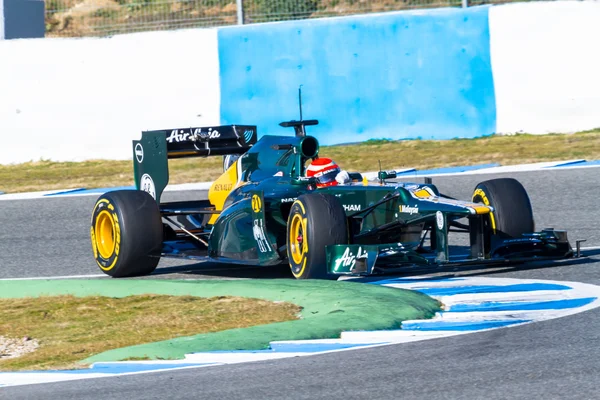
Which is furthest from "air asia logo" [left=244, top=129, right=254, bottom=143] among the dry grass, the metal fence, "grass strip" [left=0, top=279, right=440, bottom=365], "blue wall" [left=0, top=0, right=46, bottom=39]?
"blue wall" [left=0, top=0, right=46, bottom=39]

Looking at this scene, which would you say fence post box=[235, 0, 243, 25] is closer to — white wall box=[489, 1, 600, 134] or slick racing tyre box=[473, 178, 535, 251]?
white wall box=[489, 1, 600, 134]

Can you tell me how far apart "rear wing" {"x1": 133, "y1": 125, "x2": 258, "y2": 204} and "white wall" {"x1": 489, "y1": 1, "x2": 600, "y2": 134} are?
611 cm

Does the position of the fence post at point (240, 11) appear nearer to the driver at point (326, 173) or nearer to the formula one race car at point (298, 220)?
the formula one race car at point (298, 220)

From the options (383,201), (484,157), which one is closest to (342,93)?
(484,157)

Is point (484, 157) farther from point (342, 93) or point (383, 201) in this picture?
point (383, 201)

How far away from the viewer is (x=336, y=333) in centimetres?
669

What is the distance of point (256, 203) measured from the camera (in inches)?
374

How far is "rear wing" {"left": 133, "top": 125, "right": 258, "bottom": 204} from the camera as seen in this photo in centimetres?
1096

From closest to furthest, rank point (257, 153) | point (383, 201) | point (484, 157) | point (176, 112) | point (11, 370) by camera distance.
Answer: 1. point (11, 370)
2. point (383, 201)
3. point (257, 153)
4. point (484, 157)
5. point (176, 112)

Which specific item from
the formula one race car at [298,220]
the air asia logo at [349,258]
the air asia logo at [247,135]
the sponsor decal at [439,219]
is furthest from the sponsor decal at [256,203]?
the air asia logo at [247,135]

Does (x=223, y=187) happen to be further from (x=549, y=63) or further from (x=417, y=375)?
(x=549, y=63)

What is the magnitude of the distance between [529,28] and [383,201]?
8.16 m

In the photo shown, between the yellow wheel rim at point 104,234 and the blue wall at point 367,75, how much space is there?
21.9 feet

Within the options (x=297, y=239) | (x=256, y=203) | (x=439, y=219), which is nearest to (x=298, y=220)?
(x=297, y=239)
